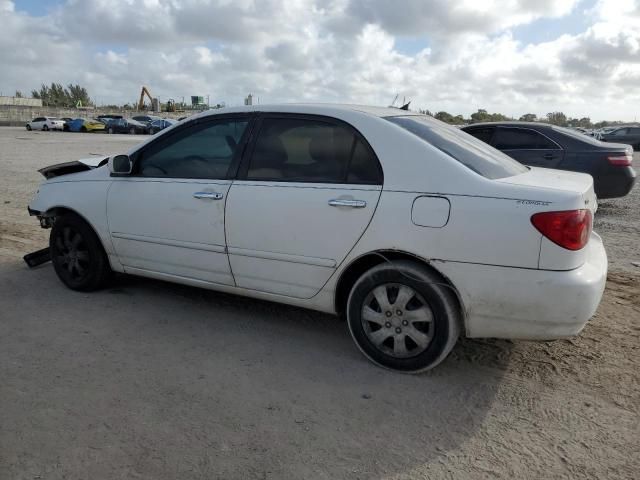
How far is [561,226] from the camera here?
9.51 feet

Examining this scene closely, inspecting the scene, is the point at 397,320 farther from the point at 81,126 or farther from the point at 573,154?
the point at 81,126

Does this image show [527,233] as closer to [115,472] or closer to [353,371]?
[353,371]

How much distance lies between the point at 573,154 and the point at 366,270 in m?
6.40

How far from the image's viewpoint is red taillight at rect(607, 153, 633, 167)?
849 centimetres

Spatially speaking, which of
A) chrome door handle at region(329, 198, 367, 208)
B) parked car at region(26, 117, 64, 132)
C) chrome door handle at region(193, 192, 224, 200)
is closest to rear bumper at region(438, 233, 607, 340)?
chrome door handle at region(329, 198, 367, 208)

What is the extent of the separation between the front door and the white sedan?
11 millimetres

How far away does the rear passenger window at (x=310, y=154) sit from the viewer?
11.4ft

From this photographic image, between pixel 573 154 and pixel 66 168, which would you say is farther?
pixel 573 154

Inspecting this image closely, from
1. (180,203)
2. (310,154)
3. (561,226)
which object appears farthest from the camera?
(180,203)

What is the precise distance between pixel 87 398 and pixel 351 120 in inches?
91.8

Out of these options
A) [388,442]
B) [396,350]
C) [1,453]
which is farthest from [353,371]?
[1,453]

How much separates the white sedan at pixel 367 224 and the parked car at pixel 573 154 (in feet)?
17.2

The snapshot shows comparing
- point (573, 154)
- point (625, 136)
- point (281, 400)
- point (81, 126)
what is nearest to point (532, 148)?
point (573, 154)

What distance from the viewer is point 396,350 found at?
3389 mm
